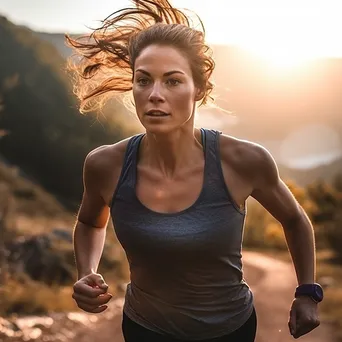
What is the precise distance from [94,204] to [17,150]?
19.6 meters

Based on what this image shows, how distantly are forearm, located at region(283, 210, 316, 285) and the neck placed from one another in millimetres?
406

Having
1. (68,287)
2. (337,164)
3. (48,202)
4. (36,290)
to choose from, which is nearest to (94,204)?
(36,290)

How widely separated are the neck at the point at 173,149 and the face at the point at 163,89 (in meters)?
0.06

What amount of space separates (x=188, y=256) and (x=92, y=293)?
322 mm

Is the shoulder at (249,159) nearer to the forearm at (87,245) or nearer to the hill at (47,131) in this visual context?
the forearm at (87,245)

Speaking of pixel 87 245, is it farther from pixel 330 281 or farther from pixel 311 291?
pixel 330 281

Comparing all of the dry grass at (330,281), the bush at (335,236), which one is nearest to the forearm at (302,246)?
the dry grass at (330,281)

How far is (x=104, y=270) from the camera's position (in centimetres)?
1100

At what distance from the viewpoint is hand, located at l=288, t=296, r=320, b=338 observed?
2.31 meters

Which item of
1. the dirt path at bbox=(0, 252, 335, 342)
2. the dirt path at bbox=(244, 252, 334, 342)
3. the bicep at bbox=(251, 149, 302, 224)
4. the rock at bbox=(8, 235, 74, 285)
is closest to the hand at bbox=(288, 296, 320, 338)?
the bicep at bbox=(251, 149, 302, 224)

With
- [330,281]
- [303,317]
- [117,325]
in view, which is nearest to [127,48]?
[303,317]

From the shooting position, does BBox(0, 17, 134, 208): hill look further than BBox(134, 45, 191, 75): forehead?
Yes

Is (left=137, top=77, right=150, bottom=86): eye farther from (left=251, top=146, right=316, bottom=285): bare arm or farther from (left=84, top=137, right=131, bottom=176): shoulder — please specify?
(left=251, top=146, right=316, bottom=285): bare arm

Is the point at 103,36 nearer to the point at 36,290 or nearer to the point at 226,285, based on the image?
the point at 226,285
